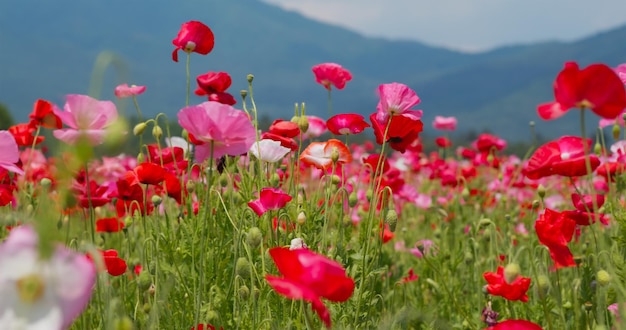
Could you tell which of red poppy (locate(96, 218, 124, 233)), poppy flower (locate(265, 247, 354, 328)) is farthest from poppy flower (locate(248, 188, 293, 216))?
red poppy (locate(96, 218, 124, 233))

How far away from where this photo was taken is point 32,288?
2.31 feet

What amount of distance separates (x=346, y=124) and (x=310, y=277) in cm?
123

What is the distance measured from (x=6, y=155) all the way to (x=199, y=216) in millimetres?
848

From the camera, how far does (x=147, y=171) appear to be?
1818 millimetres

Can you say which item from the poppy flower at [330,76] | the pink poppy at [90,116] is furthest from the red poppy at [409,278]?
the pink poppy at [90,116]

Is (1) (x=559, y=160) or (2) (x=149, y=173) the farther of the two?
(2) (x=149, y=173)

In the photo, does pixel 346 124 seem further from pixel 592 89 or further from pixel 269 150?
pixel 592 89

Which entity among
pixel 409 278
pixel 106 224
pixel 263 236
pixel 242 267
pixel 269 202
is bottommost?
pixel 409 278

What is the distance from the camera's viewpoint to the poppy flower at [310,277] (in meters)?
0.87

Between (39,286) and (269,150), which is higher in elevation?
(39,286)

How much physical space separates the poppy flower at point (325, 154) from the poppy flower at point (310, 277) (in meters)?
0.96

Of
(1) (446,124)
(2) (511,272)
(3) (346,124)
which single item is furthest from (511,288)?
(1) (446,124)

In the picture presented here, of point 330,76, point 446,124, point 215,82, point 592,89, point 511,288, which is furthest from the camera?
point 446,124

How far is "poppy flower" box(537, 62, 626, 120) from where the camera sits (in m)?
1.04
